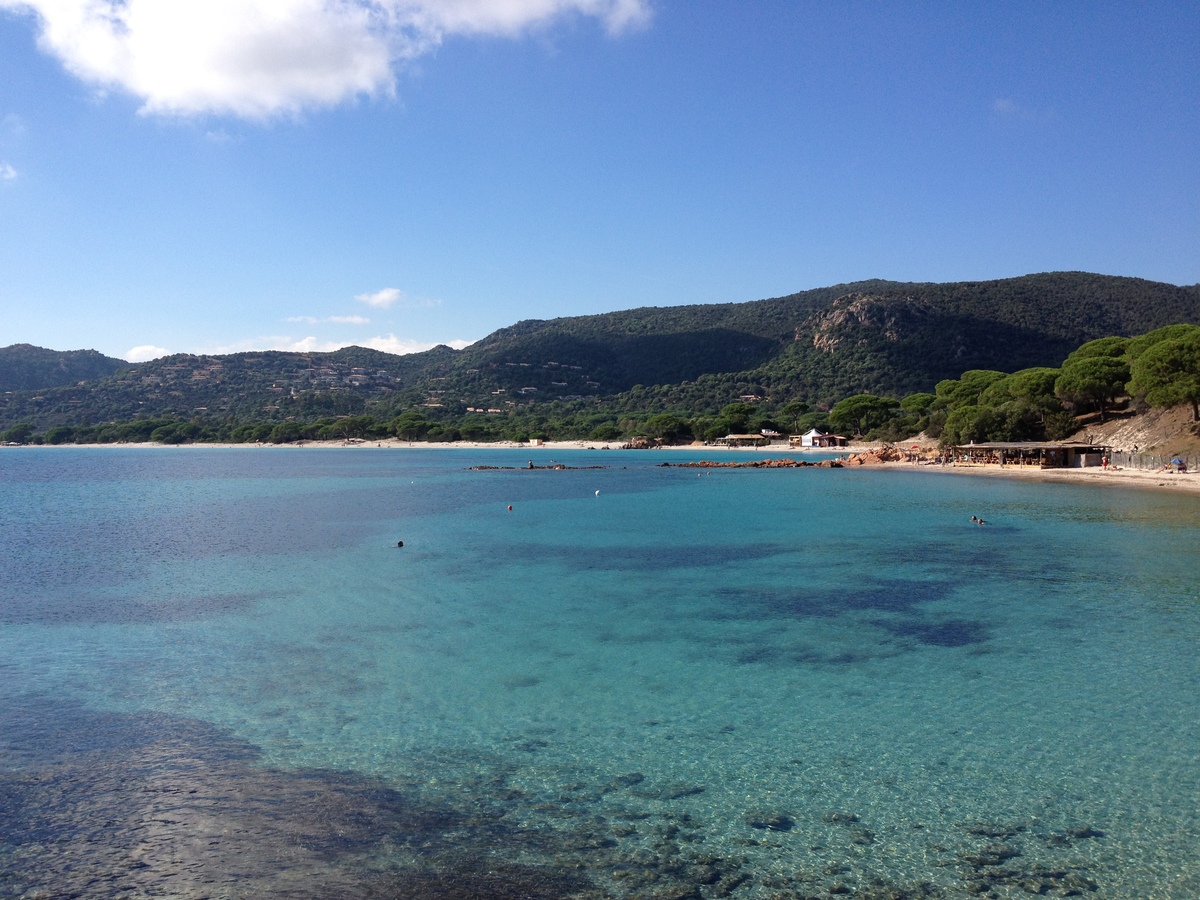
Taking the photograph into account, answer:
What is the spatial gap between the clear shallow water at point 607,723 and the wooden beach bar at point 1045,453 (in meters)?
31.4

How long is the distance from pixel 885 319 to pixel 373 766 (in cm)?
12250

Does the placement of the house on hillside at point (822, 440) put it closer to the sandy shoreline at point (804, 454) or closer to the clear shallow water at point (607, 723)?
the sandy shoreline at point (804, 454)

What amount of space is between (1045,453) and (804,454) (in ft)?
99.9

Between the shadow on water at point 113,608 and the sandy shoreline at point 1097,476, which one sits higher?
the sandy shoreline at point 1097,476

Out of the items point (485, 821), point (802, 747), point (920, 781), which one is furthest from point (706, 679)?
point (485, 821)

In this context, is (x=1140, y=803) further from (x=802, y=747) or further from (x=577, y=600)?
(x=577, y=600)

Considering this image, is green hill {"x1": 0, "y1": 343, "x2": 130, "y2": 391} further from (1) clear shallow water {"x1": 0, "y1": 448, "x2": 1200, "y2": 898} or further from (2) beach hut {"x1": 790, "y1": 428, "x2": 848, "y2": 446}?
(1) clear shallow water {"x1": 0, "y1": 448, "x2": 1200, "y2": 898}

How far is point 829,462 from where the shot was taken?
204ft

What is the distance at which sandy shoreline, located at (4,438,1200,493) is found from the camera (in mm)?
37469

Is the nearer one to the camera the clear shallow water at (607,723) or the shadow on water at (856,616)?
the clear shallow water at (607,723)

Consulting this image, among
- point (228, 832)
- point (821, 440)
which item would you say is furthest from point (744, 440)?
point (228, 832)

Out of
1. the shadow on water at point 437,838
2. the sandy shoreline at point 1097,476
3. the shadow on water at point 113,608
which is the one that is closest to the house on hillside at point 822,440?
the sandy shoreline at point 1097,476

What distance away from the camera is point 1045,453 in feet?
165

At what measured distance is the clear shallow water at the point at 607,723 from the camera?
554 cm
